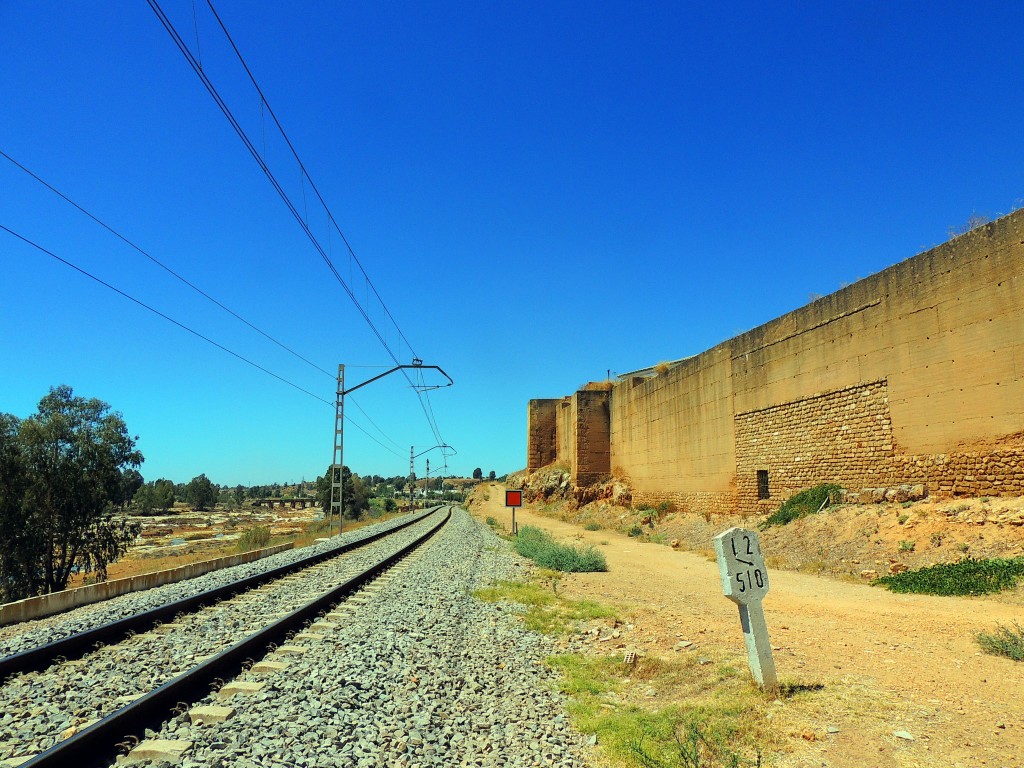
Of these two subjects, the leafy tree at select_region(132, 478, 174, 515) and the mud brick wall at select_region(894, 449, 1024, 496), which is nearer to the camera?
the mud brick wall at select_region(894, 449, 1024, 496)

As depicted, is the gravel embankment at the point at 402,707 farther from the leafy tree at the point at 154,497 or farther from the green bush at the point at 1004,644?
the leafy tree at the point at 154,497

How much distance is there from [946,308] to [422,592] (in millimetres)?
13740

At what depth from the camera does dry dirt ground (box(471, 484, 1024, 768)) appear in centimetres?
426

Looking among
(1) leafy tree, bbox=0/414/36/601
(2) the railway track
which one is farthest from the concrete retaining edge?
(1) leafy tree, bbox=0/414/36/601

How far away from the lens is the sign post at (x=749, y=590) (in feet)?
17.6

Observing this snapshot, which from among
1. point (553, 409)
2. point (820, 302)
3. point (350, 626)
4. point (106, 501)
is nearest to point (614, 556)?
point (820, 302)

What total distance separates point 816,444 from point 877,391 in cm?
319

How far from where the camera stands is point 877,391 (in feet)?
57.1

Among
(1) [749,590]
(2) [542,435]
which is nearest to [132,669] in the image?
(1) [749,590]

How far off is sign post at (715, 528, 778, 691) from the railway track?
4712 mm

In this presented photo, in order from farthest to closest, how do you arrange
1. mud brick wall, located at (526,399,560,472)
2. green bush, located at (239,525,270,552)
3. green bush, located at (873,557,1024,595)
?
mud brick wall, located at (526,399,560,472) → green bush, located at (239,525,270,552) → green bush, located at (873,557,1024,595)

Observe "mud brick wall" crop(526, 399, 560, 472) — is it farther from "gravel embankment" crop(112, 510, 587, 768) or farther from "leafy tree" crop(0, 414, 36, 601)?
"gravel embankment" crop(112, 510, 587, 768)

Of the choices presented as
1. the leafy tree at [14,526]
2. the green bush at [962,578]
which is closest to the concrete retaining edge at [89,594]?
the green bush at [962,578]

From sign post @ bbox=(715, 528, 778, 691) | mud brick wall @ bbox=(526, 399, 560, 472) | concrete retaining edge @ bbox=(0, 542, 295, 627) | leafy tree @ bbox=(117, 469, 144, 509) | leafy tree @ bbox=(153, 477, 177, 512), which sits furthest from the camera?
leafy tree @ bbox=(153, 477, 177, 512)
